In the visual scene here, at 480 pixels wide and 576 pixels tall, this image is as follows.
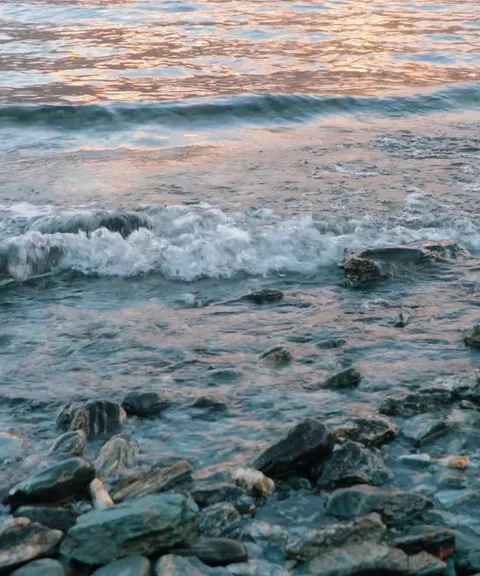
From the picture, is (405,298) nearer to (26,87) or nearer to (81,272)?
(81,272)

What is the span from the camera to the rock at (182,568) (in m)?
2.66

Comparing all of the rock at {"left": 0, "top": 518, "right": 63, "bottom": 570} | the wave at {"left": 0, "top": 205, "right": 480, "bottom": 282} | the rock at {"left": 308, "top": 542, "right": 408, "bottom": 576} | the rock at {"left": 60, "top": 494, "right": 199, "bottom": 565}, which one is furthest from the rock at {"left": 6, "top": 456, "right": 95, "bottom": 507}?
the wave at {"left": 0, "top": 205, "right": 480, "bottom": 282}

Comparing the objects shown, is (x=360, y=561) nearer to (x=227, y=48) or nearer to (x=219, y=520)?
(x=219, y=520)

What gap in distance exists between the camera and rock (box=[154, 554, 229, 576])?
8.72ft

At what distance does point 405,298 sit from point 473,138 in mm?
4731

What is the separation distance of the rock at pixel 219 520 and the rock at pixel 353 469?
382 mm

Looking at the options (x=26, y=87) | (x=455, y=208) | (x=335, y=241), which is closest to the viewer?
(x=335, y=241)

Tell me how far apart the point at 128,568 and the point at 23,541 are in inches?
15.5

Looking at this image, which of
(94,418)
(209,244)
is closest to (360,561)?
(94,418)

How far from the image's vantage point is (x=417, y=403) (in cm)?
379

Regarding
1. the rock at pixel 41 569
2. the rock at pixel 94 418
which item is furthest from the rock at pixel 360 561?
the rock at pixel 94 418

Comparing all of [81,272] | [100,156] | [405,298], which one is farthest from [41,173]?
[405,298]

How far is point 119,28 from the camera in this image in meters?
17.0

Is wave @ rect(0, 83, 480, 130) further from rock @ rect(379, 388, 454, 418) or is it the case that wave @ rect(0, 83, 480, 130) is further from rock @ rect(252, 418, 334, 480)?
rock @ rect(252, 418, 334, 480)
